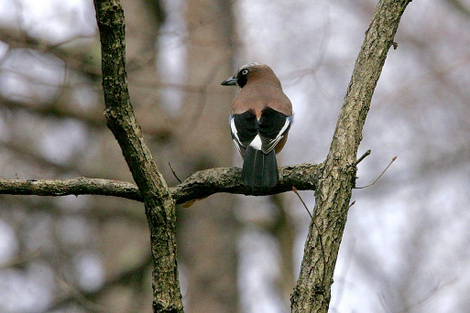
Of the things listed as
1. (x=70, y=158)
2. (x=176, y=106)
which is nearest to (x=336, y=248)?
(x=176, y=106)

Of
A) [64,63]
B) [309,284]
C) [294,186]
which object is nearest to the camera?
[309,284]

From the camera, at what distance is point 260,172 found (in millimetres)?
4395

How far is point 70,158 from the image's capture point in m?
11.5

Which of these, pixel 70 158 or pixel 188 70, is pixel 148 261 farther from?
pixel 188 70

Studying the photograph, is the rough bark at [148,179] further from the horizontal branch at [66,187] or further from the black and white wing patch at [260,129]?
the black and white wing patch at [260,129]

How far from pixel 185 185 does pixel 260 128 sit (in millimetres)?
1591

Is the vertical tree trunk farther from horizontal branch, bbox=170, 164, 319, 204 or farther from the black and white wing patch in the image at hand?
horizontal branch, bbox=170, 164, 319, 204

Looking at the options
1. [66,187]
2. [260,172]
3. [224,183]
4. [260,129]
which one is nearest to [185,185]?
[224,183]

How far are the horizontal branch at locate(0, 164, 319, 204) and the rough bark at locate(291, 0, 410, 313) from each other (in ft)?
0.76

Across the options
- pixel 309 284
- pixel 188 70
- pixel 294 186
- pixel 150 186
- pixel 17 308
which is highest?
pixel 188 70

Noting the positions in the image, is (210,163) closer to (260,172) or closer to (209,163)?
(209,163)

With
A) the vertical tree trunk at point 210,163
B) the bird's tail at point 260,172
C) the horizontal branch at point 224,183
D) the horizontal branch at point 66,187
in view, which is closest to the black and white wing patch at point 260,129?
the bird's tail at point 260,172

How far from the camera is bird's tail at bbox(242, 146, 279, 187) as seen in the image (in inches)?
170

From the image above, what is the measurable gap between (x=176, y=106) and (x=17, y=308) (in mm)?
3950
